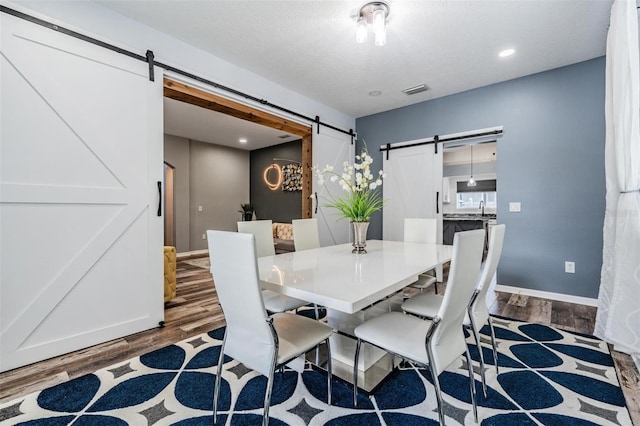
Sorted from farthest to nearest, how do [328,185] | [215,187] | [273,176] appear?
[273,176]
[215,187]
[328,185]

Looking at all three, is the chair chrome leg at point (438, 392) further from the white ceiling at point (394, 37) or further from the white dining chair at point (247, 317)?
the white ceiling at point (394, 37)

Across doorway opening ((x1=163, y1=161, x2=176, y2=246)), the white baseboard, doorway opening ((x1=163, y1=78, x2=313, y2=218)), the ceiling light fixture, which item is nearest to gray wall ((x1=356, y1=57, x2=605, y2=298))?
the white baseboard

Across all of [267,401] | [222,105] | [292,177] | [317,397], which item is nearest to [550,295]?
[317,397]

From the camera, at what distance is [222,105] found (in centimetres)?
315

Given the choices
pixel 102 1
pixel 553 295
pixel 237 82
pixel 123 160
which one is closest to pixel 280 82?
pixel 237 82

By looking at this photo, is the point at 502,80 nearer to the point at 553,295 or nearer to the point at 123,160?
the point at 553,295

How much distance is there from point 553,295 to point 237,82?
4.37m

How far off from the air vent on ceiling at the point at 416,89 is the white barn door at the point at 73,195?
298 centimetres

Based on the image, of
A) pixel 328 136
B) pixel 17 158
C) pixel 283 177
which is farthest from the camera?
pixel 283 177

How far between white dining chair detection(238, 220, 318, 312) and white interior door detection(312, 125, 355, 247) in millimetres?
1756

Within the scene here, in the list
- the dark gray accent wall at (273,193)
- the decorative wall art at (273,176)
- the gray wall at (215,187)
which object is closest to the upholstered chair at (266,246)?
the dark gray accent wall at (273,193)

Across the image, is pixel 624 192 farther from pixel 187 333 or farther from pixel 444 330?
pixel 187 333

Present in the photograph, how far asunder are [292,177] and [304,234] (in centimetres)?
406

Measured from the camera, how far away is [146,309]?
99.3 inches
